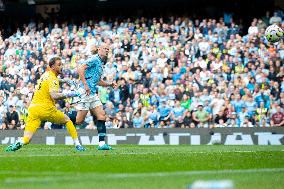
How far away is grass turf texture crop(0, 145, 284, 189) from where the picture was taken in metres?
8.92

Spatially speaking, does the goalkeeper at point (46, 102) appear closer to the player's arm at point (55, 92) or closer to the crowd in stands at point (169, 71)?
the player's arm at point (55, 92)

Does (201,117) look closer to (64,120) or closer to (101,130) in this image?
(101,130)

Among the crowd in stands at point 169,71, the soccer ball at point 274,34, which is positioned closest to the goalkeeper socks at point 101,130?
the soccer ball at point 274,34

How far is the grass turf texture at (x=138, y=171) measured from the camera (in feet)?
29.3

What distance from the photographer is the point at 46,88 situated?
16250 mm

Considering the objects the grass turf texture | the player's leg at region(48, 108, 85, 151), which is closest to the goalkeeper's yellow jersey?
the player's leg at region(48, 108, 85, 151)

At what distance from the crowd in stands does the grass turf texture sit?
34.6 ft

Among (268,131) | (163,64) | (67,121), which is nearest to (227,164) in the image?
(67,121)

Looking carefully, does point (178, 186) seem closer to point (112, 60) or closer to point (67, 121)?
point (67, 121)

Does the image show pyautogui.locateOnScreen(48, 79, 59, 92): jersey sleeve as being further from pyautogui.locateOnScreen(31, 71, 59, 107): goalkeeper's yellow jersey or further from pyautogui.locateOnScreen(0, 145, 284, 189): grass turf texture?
pyautogui.locateOnScreen(0, 145, 284, 189): grass turf texture

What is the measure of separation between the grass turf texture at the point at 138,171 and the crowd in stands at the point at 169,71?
10537 millimetres

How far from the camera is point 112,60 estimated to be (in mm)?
29438

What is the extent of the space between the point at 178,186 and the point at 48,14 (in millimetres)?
28476

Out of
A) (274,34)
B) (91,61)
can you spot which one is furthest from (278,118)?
(91,61)
